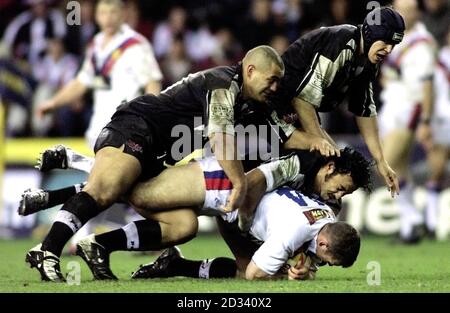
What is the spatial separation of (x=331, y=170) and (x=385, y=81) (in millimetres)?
5359

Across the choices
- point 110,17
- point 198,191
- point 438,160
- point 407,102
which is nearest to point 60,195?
point 198,191

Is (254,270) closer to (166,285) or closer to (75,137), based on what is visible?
(166,285)

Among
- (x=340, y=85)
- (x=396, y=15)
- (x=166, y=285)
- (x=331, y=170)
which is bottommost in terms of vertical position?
(x=166, y=285)

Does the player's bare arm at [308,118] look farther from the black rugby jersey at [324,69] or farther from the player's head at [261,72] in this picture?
the player's head at [261,72]

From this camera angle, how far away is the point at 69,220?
7898mm

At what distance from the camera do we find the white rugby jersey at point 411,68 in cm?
1299

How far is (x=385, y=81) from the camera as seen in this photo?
527 inches

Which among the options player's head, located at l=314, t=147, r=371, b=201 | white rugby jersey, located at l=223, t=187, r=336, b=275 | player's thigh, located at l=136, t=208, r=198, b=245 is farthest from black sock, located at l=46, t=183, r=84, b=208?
player's head, located at l=314, t=147, r=371, b=201

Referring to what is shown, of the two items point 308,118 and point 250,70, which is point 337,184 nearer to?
point 308,118

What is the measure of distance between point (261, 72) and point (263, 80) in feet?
0.19

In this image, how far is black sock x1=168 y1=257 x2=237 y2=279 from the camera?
8.39 meters

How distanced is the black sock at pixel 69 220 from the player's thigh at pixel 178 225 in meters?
0.54

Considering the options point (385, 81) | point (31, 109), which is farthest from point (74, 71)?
point (385, 81)

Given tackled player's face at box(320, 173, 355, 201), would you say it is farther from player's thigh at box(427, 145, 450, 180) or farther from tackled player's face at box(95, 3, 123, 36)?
player's thigh at box(427, 145, 450, 180)
